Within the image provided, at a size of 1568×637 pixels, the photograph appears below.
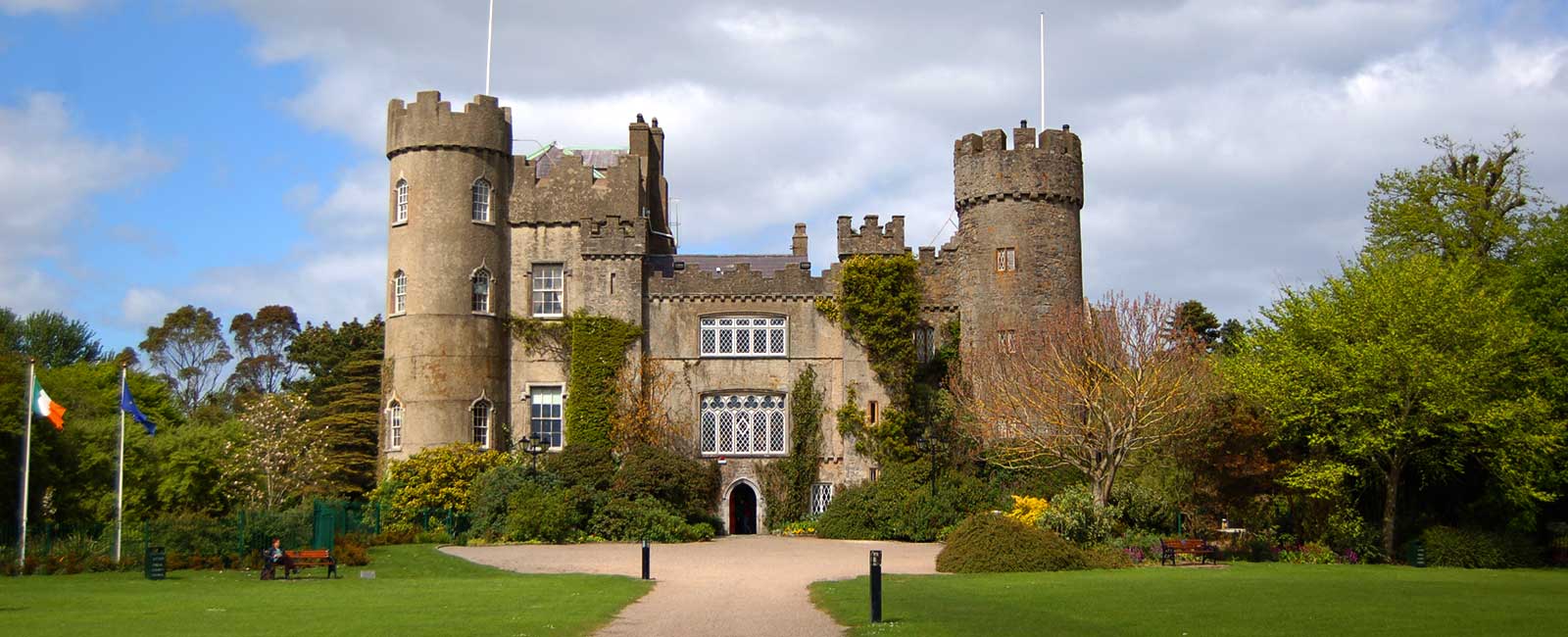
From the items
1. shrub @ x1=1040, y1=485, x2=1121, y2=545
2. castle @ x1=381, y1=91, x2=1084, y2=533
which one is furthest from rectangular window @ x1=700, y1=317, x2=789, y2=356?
shrub @ x1=1040, y1=485, x2=1121, y2=545

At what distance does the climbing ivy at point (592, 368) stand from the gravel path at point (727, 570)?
18.7ft

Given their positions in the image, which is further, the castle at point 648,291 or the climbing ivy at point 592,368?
the castle at point 648,291

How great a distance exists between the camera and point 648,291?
45.0 metres

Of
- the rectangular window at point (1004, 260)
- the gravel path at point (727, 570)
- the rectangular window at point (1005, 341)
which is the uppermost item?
the rectangular window at point (1004, 260)

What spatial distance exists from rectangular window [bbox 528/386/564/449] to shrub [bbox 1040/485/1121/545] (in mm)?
18199

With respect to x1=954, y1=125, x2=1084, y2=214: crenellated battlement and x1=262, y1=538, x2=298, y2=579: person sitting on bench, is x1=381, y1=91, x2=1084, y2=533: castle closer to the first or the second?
x1=954, y1=125, x2=1084, y2=214: crenellated battlement

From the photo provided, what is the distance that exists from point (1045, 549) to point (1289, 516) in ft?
31.0

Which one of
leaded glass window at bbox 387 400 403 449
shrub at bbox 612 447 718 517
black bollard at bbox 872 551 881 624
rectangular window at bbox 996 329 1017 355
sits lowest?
black bollard at bbox 872 551 881 624

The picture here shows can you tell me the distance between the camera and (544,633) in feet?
58.4

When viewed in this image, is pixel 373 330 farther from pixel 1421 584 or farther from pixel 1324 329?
pixel 1421 584

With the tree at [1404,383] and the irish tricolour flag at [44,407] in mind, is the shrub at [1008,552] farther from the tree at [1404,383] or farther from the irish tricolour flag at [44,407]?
the irish tricolour flag at [44,407]

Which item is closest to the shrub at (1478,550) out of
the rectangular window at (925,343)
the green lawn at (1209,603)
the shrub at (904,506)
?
the green lawn at (1209,603)

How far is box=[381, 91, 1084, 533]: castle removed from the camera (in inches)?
1715

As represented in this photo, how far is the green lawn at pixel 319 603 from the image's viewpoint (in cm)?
1817
